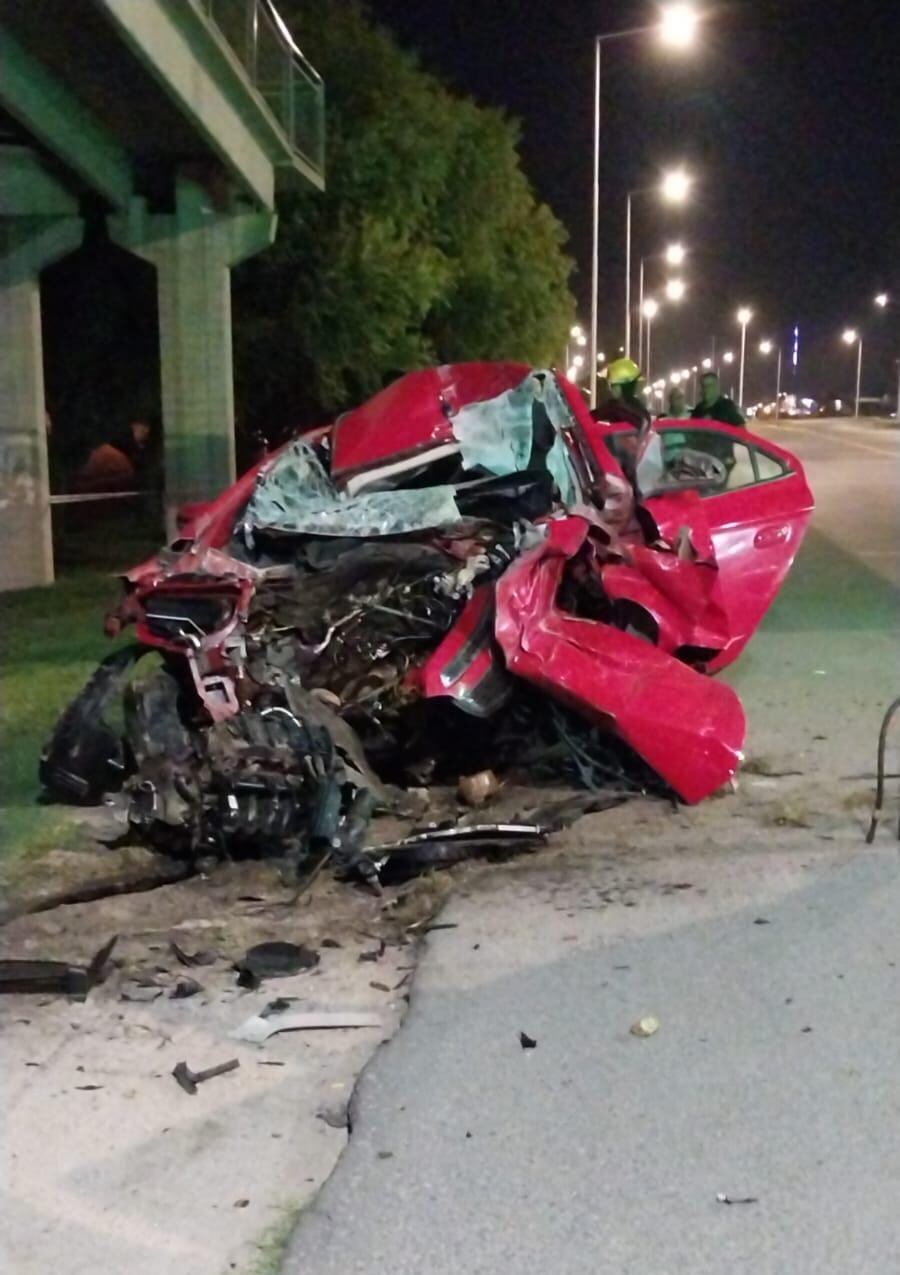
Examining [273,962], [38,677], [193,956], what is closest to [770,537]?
[273,962]

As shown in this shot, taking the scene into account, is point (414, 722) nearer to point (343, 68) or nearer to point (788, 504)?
point (788, 504)

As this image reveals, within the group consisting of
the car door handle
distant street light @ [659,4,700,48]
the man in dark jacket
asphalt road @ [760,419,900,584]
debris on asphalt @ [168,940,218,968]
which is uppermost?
distant street light @ [659,4,700,48]

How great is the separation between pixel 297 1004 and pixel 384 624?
251cm

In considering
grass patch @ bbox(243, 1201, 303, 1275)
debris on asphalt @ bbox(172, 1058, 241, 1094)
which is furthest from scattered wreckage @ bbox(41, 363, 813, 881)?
grass patch @ bbox(243, 1201, 303, 1275)

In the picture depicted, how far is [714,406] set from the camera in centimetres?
1353

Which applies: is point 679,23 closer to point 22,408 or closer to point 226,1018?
point 22,408

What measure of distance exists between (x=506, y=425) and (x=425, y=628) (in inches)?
56.2

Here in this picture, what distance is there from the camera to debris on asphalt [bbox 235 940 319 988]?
4.93m

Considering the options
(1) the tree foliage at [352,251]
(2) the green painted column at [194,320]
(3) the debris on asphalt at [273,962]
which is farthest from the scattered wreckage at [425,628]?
(1) the tree foliage at [352,251]

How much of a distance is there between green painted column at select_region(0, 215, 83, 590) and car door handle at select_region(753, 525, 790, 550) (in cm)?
993

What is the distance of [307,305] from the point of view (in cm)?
2130

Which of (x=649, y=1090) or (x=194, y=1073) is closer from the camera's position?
(x=649, y=1090)

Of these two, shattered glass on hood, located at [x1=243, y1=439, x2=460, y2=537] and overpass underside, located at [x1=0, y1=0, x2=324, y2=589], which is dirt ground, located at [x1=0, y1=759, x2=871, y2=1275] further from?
overpass underside, located at [x1=0, y1=0, x2=324, y2=589]

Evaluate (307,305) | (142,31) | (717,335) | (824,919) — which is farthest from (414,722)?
(717,335)
